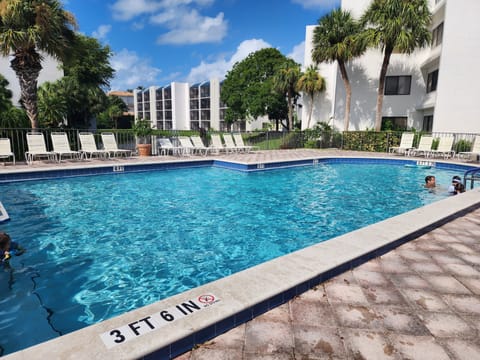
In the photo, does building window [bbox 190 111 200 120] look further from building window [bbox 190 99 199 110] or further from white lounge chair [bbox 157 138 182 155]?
white lounge chair [bbox 157 138 182 155]

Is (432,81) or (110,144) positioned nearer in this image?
(110,144)

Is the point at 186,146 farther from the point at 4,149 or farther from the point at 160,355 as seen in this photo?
the point at 160,355

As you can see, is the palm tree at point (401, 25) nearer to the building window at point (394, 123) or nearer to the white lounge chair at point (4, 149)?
the building window at point (394, 123)

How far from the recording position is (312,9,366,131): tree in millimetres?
17234

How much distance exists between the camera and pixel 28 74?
10797 millimetres

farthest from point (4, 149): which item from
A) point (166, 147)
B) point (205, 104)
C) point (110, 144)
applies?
point (205, 104)

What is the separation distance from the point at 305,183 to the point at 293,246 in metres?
4.85

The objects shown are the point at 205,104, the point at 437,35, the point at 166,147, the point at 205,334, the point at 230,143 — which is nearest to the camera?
the point at 205,334

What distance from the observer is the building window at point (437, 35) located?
55.4 feet

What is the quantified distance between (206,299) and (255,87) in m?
30.4

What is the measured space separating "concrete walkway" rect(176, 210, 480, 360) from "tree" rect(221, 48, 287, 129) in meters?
28.2

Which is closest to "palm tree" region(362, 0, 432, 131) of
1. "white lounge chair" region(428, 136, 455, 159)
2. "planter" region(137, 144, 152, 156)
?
"white lounge chair" region(428, 136, 455, 159)

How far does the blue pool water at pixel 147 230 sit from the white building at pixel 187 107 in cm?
4150

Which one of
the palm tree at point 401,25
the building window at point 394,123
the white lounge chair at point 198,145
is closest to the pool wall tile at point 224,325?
the white lounge chair at point 198,145
